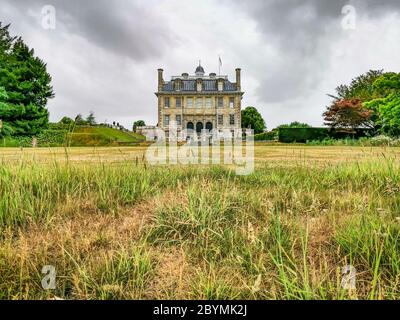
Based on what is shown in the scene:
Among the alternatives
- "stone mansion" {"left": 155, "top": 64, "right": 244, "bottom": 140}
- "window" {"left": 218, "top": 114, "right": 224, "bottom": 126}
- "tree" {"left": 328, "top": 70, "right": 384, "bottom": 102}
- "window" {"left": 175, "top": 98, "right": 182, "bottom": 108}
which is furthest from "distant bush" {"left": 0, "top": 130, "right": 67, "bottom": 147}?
"tree" {"left": 328, "top": 70, "right": 384, "bottom": 102}

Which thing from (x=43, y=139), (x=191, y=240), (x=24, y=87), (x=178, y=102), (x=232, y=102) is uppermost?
(x=178, y=102)

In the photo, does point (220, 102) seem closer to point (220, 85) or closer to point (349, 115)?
point (220, 85)

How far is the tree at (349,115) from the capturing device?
20.5 m

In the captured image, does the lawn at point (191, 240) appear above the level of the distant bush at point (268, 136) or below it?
below

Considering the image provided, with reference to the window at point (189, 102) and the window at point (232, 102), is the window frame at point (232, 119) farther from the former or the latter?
the window at point (189, 102)

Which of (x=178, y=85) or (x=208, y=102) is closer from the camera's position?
(x=208, y=102)

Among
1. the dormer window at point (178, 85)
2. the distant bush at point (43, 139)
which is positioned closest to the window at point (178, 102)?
the dormer window at point (178, 85)

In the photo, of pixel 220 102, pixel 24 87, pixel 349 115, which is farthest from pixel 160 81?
pixel 349 115

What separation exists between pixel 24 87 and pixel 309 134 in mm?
17009

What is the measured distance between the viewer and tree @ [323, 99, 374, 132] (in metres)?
20.5

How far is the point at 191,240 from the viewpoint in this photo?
1967mm

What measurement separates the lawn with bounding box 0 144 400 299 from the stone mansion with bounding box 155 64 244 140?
3466 cm

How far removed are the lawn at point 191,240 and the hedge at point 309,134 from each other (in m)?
16.6
